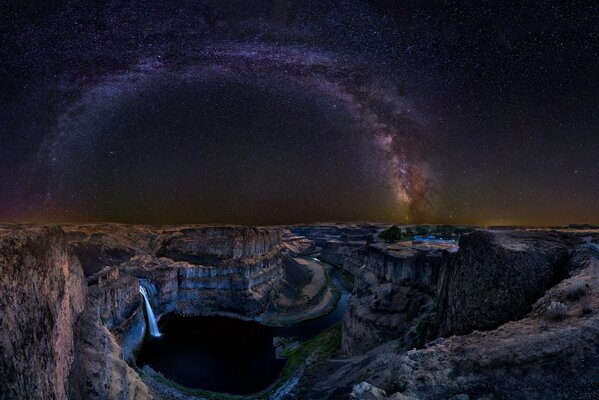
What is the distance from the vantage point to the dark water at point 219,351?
34.8m

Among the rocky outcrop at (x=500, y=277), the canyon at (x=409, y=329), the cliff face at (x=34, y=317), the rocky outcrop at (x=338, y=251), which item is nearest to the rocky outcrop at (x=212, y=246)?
the canyon at (x=409, y=329)

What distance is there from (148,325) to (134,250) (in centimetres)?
1848

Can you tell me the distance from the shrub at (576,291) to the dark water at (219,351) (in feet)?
96.3

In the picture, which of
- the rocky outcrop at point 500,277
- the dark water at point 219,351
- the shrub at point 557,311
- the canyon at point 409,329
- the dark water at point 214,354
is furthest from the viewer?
the dark water at point 219,351

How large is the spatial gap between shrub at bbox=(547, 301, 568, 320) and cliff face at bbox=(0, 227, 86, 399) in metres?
15.7

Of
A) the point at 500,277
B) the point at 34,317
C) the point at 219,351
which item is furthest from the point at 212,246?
the point at 500,277

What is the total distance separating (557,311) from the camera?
33.7 feet

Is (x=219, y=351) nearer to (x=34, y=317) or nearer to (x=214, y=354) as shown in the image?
(x=214, y=354)

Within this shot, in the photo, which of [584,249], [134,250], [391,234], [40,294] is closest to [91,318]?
[40,294]

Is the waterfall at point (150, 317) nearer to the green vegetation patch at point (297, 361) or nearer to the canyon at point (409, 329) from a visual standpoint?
the canyon at point (409, 329)

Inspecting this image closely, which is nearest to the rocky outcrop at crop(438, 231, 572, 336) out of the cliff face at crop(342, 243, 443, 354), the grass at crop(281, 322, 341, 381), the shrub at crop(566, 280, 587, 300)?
the shrub at crop(566, 280, 587, 300)

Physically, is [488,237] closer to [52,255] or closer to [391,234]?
[52,255]

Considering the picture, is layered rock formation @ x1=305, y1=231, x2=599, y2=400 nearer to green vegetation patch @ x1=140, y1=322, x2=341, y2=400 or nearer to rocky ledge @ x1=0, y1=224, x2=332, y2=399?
rocky ledge @ x1=0, y1=224, x2=332, y2=399

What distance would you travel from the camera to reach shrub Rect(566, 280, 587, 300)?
1106cm
